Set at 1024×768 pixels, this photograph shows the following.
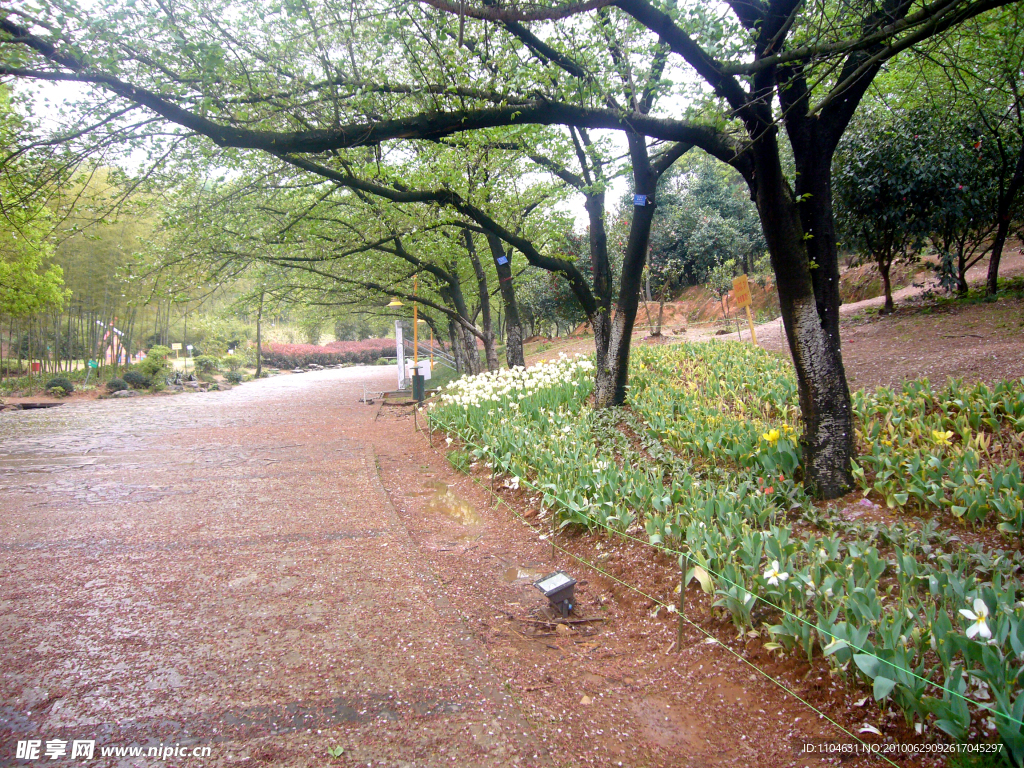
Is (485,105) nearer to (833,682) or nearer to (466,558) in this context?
(466,558)

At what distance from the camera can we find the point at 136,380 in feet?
56.4

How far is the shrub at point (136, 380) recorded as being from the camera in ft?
55.9

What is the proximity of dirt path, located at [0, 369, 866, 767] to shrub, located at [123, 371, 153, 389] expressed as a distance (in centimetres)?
1388

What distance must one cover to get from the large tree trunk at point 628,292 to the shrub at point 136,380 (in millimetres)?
16473

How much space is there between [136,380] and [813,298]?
763 inches

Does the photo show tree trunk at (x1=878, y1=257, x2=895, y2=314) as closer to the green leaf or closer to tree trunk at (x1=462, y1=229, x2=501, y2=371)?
tree trunk at (x1=462, y1=229, x2=501, y2=371)

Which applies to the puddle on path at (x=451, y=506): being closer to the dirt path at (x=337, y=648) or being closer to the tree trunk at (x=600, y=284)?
the dirt path at (x=337, y=648)

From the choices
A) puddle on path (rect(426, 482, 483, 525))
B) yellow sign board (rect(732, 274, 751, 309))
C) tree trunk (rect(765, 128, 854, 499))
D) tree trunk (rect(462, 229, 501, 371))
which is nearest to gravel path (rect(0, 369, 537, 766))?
puddle on path (rect(426, 482, 483, 525))

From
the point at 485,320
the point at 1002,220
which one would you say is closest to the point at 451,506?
the point at 485,320

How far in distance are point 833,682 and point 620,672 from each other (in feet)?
2.73

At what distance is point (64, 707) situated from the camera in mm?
2152

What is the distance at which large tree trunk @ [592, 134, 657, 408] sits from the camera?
20.1 feet

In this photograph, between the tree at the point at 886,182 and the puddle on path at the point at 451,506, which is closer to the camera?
the puddle on path at the point at 451,506

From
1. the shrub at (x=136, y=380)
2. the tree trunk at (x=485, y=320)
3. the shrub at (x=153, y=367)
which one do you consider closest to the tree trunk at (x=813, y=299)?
the tree trunk at (x=485, y=320)
